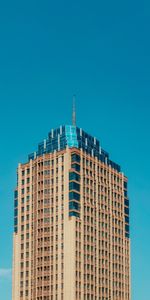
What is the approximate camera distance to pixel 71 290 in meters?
200
